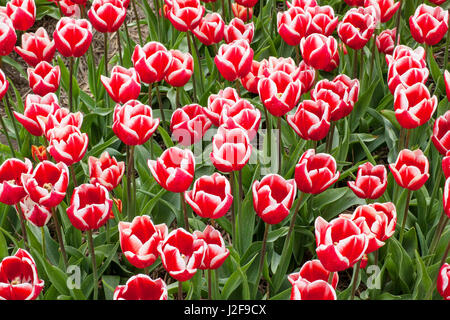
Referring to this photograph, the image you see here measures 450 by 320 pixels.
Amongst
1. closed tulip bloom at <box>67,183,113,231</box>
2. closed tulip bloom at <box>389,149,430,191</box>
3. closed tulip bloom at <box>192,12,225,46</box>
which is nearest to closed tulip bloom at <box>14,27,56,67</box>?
closed tulip bloom at <box>192,12,225,46</box>

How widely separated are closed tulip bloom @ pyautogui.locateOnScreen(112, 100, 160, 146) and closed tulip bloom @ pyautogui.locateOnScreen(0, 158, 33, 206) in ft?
1.04

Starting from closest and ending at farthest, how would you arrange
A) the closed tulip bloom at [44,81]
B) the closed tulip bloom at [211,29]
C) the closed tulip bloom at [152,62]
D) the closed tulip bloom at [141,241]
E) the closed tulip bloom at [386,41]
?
the closed tulip bloom at [141,241], the closed tulip bloom at [152,62], the closed tulip bloom at [44,81], the closed tulip bloom at [211,29], the closed tulip bloom at [386,41]

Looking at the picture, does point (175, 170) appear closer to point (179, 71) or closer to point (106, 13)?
point (179, 71)

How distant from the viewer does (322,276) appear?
5.79 feet

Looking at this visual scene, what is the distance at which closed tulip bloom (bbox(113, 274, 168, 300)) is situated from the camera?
167 cm

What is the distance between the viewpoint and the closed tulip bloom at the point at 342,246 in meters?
1.62

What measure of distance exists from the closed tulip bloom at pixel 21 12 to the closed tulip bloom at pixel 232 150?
4.26ft

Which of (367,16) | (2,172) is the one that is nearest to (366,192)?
(367,16)

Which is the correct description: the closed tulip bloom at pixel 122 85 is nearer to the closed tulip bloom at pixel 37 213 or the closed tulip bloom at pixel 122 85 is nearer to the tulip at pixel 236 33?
the closed tulip bloom at pixel 37 213

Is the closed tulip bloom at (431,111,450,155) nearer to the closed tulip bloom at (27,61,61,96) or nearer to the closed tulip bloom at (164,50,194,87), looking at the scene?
the closed tulip bloom at (164,50,194,87)

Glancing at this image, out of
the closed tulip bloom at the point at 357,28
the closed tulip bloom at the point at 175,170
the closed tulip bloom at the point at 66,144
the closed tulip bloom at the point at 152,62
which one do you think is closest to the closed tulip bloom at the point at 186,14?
the closed tulip bloom at the point at 152,62

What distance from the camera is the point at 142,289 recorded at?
5.59 ft
